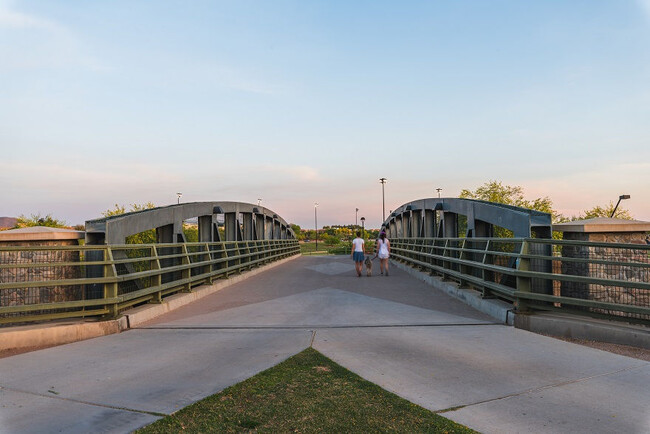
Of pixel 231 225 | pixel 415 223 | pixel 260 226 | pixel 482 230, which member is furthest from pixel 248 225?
pixel 482 230

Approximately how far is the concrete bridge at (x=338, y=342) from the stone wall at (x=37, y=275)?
0.03m

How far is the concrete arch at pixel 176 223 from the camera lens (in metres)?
7.45

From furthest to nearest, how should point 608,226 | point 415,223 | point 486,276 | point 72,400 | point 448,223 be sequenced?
point 415,223
point 448,223
point 486,276
point 608,226
point 72,400

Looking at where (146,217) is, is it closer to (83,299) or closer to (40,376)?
(83,299)

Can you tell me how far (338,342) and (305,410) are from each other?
220cm

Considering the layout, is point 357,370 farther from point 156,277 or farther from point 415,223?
point 415,223

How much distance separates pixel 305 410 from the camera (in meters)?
3.21

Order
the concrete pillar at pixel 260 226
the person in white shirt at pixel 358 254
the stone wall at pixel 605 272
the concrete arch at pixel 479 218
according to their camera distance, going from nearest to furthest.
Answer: the stone wall at pixel 605 272
the concrete arch at pixel 479 218
the person in white shirt at pixel 358 254
the concrete pillar at pixel 260 226

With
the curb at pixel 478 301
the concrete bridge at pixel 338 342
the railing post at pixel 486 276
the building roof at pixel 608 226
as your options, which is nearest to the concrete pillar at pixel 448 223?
the curb at pixel 478 301

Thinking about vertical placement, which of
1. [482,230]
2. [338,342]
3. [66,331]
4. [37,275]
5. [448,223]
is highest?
[448,223]

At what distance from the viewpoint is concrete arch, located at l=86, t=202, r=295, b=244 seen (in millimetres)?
7453

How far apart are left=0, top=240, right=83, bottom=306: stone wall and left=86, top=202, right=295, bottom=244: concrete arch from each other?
→ 87 cm

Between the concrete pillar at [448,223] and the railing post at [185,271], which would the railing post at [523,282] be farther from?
the concrete pillar at [448,223]

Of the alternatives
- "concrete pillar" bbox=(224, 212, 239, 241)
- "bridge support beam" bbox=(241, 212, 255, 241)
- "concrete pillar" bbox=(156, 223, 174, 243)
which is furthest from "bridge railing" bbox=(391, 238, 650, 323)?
"bridge support beam" bbox=(241, 212, 255, 241)
